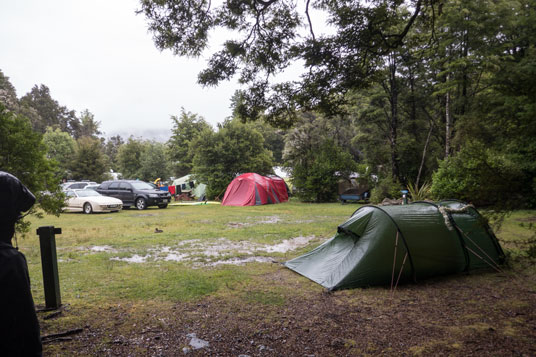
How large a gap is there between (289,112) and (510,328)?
4980 millimetres

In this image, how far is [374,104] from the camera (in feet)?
65.9

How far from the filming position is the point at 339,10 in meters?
5.62

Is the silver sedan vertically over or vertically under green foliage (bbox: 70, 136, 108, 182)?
under

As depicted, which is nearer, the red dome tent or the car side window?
the car side window

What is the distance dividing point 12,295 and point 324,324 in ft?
10.4

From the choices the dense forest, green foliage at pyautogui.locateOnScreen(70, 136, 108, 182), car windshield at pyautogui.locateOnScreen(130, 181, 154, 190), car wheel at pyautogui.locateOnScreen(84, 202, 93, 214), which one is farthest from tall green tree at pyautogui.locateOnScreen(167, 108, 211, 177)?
car wheel at pyautogui.locateOnScreen(84, 202, 93, 214)

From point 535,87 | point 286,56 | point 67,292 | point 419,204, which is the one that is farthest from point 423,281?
point 67,292

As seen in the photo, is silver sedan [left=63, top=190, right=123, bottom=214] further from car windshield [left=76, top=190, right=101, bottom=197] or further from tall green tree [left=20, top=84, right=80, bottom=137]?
tall green tree [left=20, top=84, right=80, bottom=137]

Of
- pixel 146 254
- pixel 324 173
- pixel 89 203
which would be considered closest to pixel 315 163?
pixel 324 173

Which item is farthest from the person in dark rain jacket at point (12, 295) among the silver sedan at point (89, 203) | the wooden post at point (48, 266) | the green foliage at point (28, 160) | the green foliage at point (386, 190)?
the green foliage at point (386, 190)

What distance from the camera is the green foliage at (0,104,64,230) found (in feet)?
16.8

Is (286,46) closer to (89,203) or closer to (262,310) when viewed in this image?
(262,310)

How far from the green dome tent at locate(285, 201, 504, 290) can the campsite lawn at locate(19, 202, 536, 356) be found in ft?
0.68

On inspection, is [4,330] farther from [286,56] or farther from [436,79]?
[436,79]
